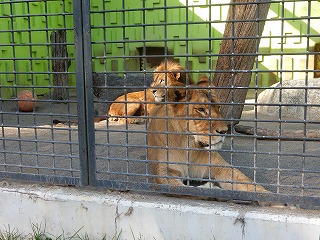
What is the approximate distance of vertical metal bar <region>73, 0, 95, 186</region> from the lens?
2.35 m

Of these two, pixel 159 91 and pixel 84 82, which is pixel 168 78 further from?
pixel 84 82

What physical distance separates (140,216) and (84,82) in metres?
0.83

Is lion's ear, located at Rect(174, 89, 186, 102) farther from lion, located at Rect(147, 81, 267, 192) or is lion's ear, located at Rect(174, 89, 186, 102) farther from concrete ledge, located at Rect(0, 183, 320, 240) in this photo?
concrete ledge, located at Rect(0, 183, 320, 240)

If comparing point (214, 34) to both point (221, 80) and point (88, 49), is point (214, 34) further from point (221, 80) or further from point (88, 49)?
point (88, 49)

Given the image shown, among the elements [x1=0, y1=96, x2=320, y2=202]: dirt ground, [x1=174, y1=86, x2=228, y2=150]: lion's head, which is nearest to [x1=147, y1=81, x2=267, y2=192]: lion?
[x1=174, y1=86, x2=228, y2=150]: lion's head

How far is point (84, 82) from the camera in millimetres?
2387

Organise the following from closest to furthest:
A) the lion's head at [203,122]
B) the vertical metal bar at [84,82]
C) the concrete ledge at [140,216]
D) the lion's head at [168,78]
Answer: the concrete ledge at [140,216], the lion's head at [168,78], the vertical metal bar at [84,82], the lion's head at [203,122]

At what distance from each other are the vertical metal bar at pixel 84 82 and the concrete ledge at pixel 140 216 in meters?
0.21

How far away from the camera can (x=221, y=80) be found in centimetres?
418

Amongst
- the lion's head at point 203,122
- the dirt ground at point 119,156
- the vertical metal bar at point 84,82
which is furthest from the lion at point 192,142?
the vertical metal bar at point 84,82

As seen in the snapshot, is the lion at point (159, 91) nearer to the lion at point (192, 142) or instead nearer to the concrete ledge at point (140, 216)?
the lion at point (192, 142)

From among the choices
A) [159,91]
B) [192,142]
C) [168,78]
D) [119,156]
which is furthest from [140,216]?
[159,91]

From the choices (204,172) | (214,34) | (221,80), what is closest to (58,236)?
(204,172)

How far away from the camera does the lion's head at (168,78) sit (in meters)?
2.24
